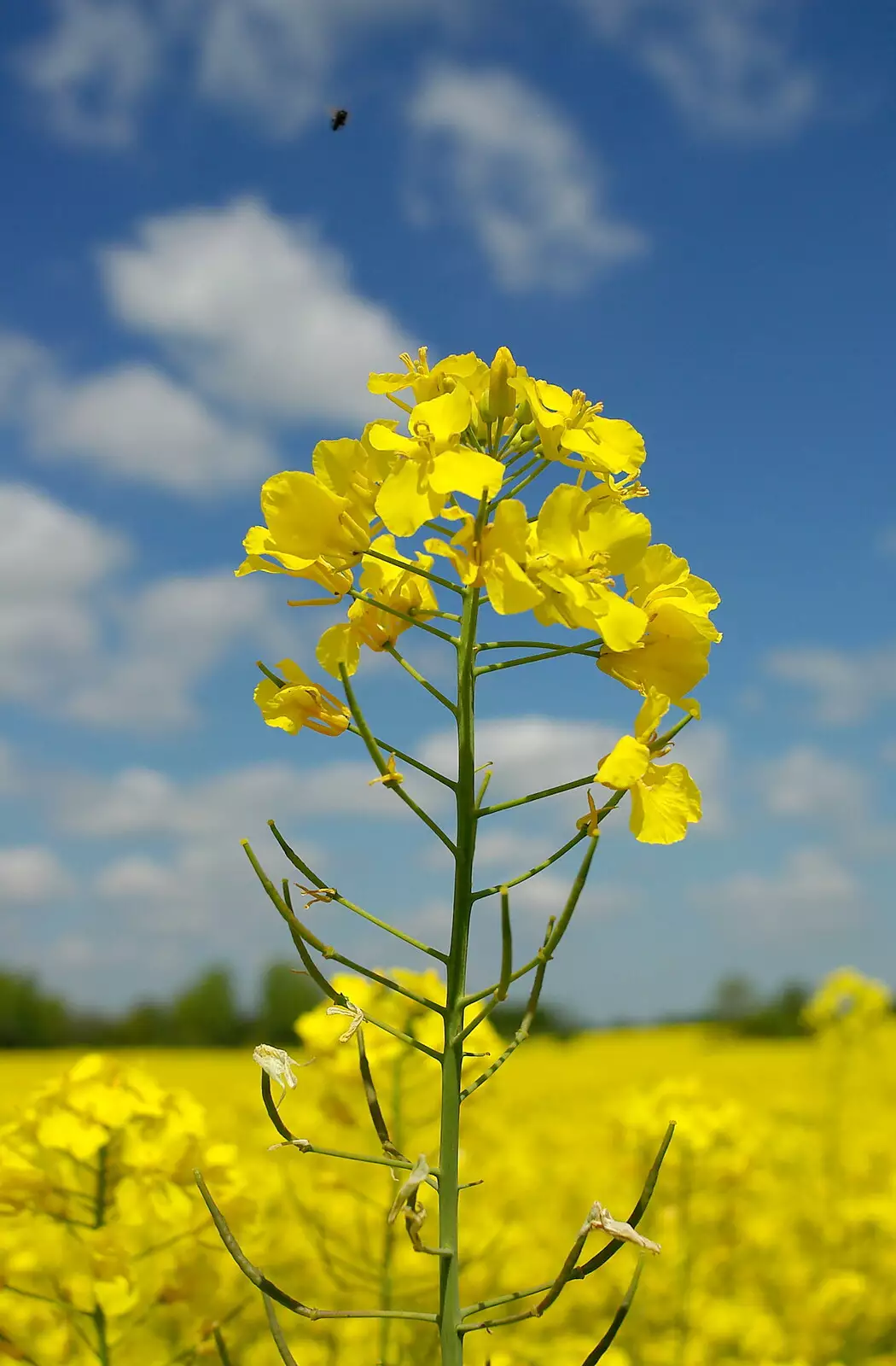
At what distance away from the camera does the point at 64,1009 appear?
35.4 meters

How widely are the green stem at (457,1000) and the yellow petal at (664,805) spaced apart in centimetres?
25

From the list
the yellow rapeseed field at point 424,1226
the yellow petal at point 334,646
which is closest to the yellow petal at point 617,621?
the yellow petal at point 334,646

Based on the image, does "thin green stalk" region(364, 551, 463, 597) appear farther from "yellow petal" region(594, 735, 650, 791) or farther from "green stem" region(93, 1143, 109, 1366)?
"green stem" region(93, 1143, 109, 1366)

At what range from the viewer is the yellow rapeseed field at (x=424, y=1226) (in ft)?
8.73

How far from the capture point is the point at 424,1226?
14.5 ft

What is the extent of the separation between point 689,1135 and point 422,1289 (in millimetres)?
1735

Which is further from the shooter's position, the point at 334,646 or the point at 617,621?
the point at 334,646

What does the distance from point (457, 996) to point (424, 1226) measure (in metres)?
3.19

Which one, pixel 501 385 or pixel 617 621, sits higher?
pixel 501 385

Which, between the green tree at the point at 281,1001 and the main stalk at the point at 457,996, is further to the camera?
the green tree at the point at 281,1001

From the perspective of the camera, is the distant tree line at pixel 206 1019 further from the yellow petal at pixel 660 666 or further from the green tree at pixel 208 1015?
the yellow petal at pixel 660 666

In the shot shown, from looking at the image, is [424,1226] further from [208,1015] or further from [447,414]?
[208,1015]

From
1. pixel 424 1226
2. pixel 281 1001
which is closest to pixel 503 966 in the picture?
pixel 424 1226

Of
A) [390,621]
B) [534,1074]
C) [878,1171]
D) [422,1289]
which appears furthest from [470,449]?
[534,1074]
